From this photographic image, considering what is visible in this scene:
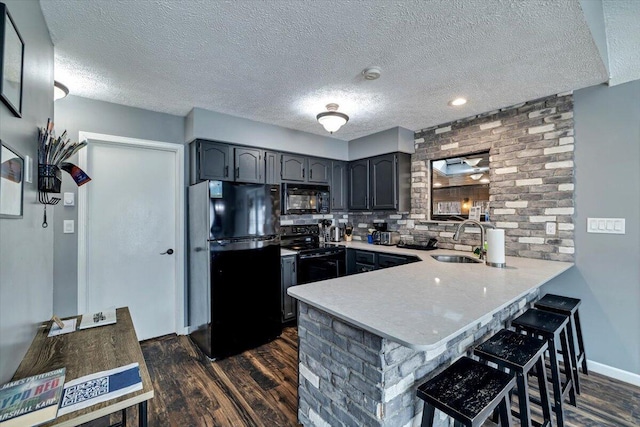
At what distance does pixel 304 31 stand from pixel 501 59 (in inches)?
56.0

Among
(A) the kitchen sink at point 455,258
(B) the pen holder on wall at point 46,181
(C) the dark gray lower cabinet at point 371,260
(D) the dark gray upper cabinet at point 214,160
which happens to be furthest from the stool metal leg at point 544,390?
(D) the dark gray upper cabinet at point 214,160

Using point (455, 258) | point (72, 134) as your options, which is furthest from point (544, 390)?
point (72, 134)

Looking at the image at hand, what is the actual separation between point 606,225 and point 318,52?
8.99ft

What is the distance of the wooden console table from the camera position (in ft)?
3.22

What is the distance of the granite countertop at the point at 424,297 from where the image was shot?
1.17 meters

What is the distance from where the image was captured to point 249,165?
3.47 m

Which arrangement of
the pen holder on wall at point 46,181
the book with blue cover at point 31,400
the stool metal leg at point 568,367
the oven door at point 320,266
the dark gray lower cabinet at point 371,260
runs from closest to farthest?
1. the book with blue cover at point 31,400
2. the pen holder on wall at point 46,181
3. the stool metal leg at point 568,367
4. the dark gray lower cabinet at point 371,260
5. the oven door at point 320,266

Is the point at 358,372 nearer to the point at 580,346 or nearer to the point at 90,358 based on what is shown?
the point at 90,358

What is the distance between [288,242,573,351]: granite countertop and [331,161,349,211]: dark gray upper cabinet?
7.01 feet

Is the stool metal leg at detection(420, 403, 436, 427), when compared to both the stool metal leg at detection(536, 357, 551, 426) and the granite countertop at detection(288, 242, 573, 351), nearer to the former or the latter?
the granite countertop at detection(288, 242, 573, 351)

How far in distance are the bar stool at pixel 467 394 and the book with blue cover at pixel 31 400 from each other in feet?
4.48

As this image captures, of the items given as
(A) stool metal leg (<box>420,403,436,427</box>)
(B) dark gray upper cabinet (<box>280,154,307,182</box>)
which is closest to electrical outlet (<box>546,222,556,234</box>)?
(A) stool metal leg (<box>420,403,436,427</box>)

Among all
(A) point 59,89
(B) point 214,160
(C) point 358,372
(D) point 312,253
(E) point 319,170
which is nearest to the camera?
(C) point 358,372

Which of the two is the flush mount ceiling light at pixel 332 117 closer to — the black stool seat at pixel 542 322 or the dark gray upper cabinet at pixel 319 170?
the dark gray upper cabinet at pixel 319 170
